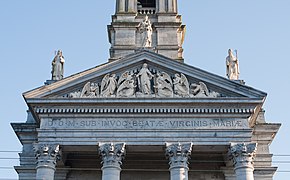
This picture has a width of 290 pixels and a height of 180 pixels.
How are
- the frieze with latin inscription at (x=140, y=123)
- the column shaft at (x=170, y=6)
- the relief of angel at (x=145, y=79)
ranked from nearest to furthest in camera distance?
the frieze with latin inscription at (x=140, y=123) → the relief of angel at (x=145, y=79) → the column shaft at (x=170, y=6)

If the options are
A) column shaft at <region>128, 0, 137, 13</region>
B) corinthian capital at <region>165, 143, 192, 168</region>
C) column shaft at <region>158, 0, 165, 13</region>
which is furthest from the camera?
column shaft at <region>158, 0, 165, 13</region>

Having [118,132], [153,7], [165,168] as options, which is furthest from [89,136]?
[153,7]

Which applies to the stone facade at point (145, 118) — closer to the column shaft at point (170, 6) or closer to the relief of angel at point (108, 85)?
the relief of angel at point (108, 85)

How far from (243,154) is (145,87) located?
6.70 m

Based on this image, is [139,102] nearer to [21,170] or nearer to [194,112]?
[194,112]

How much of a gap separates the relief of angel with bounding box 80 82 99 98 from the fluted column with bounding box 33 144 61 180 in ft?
11.3

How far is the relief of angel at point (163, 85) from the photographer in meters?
29.9

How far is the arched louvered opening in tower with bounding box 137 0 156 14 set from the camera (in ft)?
140

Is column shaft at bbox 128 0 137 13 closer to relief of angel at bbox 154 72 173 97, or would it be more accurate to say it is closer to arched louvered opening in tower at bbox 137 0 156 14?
arched louvered opening in tower at bbox 137 0 156 14

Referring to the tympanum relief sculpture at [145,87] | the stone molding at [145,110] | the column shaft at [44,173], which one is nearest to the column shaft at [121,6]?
the tympanum relief sculpture at [145,87]

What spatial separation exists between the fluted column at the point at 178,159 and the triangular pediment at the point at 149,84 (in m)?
3.03

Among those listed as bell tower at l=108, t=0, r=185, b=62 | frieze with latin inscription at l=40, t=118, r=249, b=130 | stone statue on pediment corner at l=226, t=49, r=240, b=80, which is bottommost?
frieze with latin inscription at l=40, t=118, r=249, b=130

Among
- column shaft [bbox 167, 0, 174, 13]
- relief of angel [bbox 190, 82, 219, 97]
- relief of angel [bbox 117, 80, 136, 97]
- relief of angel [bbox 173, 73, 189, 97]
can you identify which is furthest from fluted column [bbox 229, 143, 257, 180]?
column shaft [bbox 167, 0, 174, 13]

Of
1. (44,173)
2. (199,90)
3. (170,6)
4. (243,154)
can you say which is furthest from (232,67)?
(44,173)
